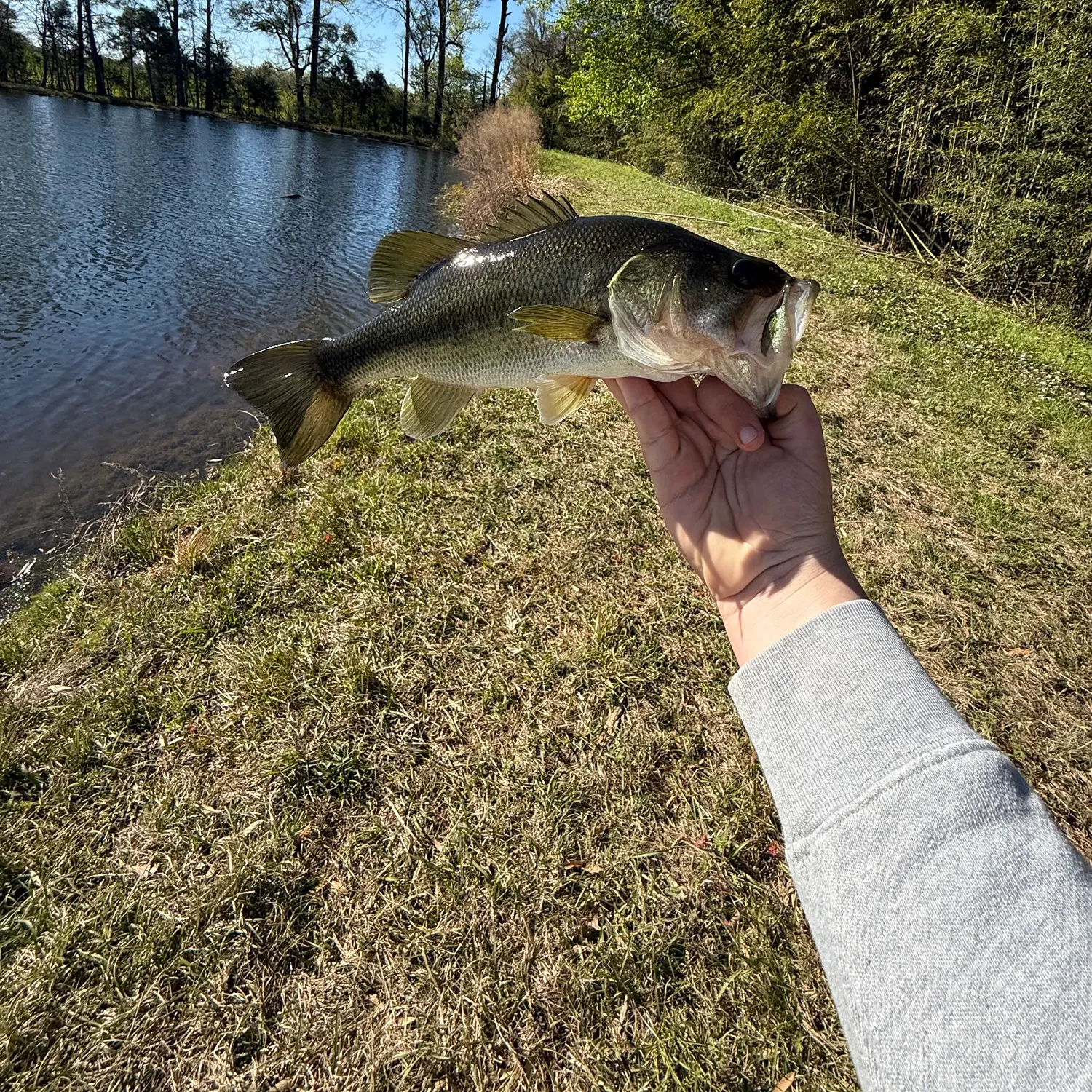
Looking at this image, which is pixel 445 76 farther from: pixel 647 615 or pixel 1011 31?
pixel 647 615

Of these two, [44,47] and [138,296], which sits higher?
[44,47]

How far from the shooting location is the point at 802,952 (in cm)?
231

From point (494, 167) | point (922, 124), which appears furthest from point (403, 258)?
point (494, 167)

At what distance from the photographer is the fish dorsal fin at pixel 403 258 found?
98.7 inches

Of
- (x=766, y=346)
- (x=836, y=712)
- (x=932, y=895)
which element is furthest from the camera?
(x=766, y=346)

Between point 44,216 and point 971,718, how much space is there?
18.8 m

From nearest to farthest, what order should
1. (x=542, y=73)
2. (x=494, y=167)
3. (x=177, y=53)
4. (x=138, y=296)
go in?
(x=138, y=296) → (x=494, y=167) → (x=542, y=73) → (x=177, y=53)

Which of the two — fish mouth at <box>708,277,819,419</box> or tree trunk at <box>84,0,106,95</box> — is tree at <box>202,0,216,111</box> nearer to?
tree trunk at <box>84,0,106,95</box>

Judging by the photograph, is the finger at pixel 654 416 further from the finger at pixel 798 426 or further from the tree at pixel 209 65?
the tree at pixel 209 65

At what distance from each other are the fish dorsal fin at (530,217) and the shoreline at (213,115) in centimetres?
5460

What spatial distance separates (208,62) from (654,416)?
236 feet

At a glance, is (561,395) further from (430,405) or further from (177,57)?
(177,57)

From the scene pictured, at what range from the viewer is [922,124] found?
1178 centimetres

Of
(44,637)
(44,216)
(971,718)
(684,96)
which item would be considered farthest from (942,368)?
(684,96)
